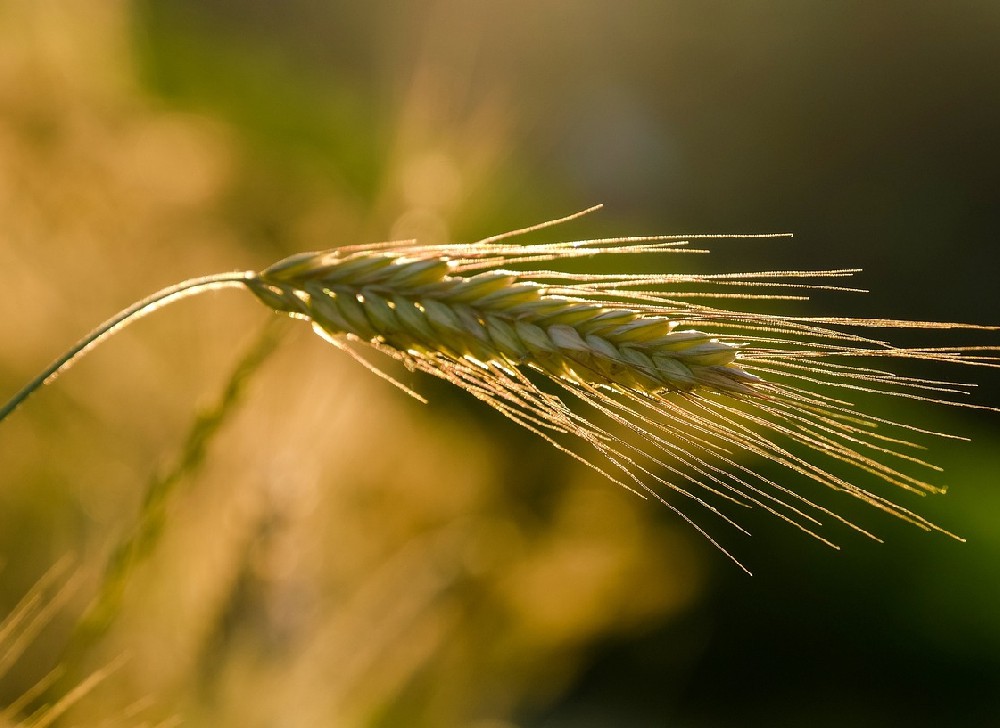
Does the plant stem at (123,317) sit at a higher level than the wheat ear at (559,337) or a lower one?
lower

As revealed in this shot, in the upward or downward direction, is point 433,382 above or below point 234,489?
above

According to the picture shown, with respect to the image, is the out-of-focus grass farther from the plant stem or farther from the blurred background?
the plant stem

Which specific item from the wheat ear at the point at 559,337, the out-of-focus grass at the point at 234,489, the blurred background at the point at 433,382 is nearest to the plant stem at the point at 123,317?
the wheat ear at the point at 559,337

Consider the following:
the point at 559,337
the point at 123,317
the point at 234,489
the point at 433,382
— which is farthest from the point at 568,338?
the point at 433,382

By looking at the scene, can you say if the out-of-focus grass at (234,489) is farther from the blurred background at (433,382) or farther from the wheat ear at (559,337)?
the wheat ear at (559,337)

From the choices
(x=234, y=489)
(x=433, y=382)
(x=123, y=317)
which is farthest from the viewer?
(x=433, y=382)

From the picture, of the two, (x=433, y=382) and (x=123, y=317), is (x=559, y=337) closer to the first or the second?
(x=123, y=317)

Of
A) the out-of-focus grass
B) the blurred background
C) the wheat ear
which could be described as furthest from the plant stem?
the out-of-focus grass

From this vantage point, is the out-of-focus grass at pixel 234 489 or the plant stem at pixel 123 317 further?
the out-of-focus grass at pixel 234 489

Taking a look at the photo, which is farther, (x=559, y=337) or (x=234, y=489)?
(x=234, y=489)
